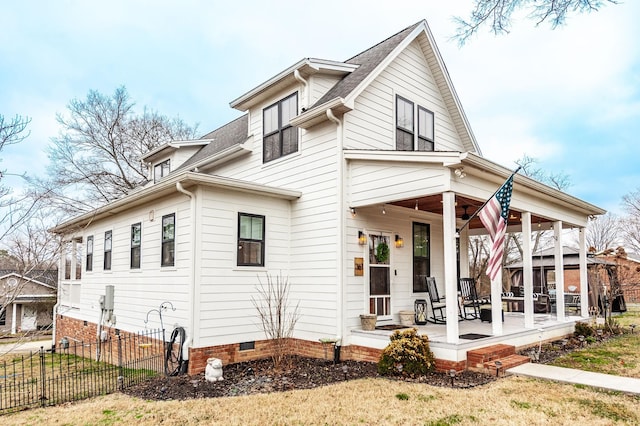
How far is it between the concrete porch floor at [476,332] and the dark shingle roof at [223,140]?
675 cm

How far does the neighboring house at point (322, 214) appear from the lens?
776 cm

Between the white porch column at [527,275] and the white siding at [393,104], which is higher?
the white siding at [393,104]

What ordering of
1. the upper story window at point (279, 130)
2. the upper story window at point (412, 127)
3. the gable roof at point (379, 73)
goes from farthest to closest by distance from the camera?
the upper story window at point (412, 127)
the upper story window at point (279, 130)
the gable roof at point (379, 73)

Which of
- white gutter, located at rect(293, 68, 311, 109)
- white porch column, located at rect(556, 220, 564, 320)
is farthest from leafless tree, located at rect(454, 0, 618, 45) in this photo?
white porch column, located at rect(556, 220, 564, 320)

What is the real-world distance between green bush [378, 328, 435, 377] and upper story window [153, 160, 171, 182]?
1138cm

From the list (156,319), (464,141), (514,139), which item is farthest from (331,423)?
(514,139)

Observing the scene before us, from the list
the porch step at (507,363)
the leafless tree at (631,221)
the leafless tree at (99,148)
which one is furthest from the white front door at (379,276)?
the leafless tree at (631,221)

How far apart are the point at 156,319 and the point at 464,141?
9151 millimetres

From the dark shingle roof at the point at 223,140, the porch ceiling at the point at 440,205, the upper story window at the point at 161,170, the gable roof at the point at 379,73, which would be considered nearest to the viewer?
the gable roof at the point at 379,73

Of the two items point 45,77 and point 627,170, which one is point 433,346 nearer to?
point 45,77

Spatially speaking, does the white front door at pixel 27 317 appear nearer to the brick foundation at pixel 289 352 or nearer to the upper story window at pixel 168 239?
the upper story window at pixel 168 239

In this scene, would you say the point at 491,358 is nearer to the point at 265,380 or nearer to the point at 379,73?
the point at 265,380

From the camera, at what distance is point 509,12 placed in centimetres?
535

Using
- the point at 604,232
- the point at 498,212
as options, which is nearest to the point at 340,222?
the point at 498,212
